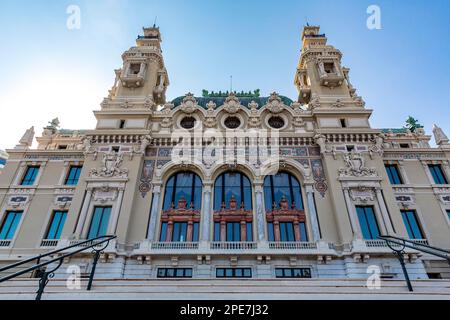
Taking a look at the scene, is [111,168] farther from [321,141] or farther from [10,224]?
[321,141]

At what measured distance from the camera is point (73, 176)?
28.3m

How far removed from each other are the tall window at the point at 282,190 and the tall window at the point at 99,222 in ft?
42.2

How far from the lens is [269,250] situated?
21.9 metres

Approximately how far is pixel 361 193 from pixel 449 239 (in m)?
7.60

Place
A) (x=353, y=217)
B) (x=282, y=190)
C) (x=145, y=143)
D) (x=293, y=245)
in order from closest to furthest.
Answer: (x=293, y=245) → (x=353, y=217) → (x=282, y=190) → (x=145, y=143)

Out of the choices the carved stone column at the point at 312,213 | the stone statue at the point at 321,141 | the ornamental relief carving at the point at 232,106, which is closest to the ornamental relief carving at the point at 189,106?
the ornamental relief carving at the point at 232,106

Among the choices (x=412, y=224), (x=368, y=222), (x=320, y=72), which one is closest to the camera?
(x=368, y=222)

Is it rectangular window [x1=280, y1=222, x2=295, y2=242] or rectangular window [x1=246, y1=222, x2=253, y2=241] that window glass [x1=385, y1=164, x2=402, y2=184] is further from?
rectangular window [x1=246, y1=222, x2=253, y2=241]

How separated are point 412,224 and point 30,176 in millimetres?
34086

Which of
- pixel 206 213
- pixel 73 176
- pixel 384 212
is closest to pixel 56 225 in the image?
pixel 73 176

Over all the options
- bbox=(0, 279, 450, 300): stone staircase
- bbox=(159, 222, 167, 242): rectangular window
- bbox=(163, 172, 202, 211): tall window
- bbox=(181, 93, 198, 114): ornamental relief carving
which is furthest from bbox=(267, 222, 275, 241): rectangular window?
bbox=(181, 93, 198, 114): ornamental relief carving

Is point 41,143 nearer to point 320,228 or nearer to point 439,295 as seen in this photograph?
point 320,228

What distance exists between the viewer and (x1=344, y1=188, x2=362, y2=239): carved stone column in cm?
2231

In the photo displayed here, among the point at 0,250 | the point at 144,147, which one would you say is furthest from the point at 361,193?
the point at 0,250
